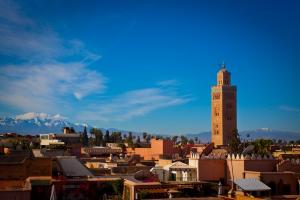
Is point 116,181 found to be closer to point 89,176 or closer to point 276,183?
point 89,176

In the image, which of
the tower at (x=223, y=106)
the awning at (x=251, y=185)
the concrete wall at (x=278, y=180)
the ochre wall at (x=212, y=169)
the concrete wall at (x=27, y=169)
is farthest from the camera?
the tower at (x=223, y=106)

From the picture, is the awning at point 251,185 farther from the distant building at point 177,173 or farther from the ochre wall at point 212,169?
the distant building at point 177,173

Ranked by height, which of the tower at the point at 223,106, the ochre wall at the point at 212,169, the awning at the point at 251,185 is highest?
the tower at the point at 223,106

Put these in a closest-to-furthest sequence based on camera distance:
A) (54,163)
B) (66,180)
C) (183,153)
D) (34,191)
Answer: (34,191) < (66,180) < (54,163) < (183,153)

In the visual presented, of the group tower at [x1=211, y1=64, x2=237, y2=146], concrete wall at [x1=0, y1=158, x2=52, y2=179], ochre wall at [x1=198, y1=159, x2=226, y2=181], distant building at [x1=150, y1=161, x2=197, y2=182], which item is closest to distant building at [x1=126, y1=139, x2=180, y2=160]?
tower at [x1=211, y1=64, x2=237, y2=146]

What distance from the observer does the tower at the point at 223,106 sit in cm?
6981

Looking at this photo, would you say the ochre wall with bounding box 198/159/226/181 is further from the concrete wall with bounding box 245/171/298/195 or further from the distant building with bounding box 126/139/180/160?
the distant building with bounding box 126/139/180/160

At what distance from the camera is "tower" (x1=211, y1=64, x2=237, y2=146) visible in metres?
69.8

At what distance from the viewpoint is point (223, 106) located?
7019 cm

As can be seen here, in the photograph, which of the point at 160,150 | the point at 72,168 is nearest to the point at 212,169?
the point at 72,168

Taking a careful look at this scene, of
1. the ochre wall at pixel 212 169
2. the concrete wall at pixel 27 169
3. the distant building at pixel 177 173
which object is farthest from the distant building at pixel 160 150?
the concrete wall at pixel 27 169

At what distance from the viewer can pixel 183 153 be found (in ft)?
198

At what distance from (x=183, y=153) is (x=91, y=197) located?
3497 centimetres

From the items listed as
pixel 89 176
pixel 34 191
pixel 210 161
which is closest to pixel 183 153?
pixel 210 161
